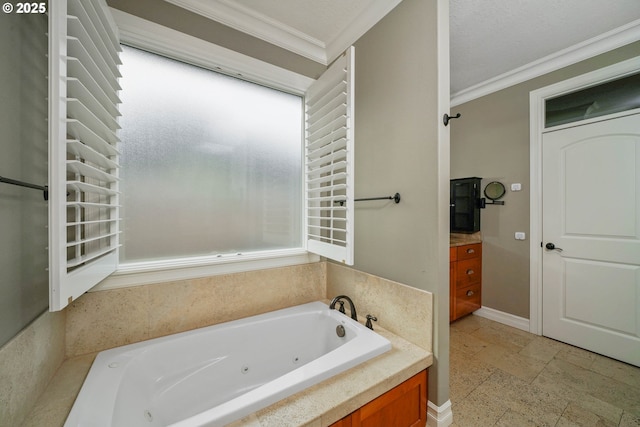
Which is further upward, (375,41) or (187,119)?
Result: (375,41)

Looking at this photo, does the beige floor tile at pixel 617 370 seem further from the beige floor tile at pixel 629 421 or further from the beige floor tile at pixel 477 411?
the beige floor tile at pixel 477 411

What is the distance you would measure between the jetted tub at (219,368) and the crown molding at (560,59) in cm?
311

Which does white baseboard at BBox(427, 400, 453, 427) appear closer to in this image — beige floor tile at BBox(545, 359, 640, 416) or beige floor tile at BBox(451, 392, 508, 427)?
beige floor tile at BBox(451, 392, 508, 427)

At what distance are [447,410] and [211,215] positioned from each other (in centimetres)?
195

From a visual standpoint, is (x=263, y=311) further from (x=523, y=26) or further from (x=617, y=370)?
(x=523, y=26)

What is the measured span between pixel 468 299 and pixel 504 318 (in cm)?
43

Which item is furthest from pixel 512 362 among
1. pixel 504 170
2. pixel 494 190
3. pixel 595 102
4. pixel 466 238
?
pixel 595 102

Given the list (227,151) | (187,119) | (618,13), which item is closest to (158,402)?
(227,151)

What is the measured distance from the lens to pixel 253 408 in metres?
0.94

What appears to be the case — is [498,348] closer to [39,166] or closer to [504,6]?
[504,6]

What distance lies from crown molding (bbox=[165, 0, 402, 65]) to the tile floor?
2.70m

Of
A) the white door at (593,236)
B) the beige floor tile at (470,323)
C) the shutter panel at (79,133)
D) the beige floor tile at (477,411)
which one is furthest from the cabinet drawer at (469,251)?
the shutter panel at (79,133)

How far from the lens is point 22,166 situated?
2.94 ft

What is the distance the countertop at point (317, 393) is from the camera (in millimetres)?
918
